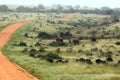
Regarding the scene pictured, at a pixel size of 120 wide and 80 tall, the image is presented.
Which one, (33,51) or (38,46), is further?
(38,46)

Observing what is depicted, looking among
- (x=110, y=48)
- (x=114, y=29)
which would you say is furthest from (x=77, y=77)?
(x=114, y=29)

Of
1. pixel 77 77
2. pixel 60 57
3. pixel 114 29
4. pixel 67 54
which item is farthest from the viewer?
pixel 114 29

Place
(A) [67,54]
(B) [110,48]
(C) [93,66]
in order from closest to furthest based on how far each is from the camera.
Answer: (C) [93,66] < (A) [67,54] < (B) [110,48]

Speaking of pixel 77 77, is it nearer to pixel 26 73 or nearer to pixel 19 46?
pixel 26 73

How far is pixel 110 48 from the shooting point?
5381 cm

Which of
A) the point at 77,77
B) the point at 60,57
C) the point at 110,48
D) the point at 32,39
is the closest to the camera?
the point at 77,77

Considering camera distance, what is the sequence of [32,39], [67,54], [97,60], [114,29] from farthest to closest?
[114,29]
[32,39]
[67,54]
[97,60]

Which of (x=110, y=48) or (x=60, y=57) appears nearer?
(x=60, y=57)

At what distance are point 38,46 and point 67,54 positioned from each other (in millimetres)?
9099

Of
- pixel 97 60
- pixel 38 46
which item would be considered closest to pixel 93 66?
pixel 97 60

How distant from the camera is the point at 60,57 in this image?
44.6m

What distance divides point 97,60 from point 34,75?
11402 millimetres

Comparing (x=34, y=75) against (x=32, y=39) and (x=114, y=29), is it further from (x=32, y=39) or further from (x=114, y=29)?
(x=114, y=29)

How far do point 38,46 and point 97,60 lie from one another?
17053 millimetres
